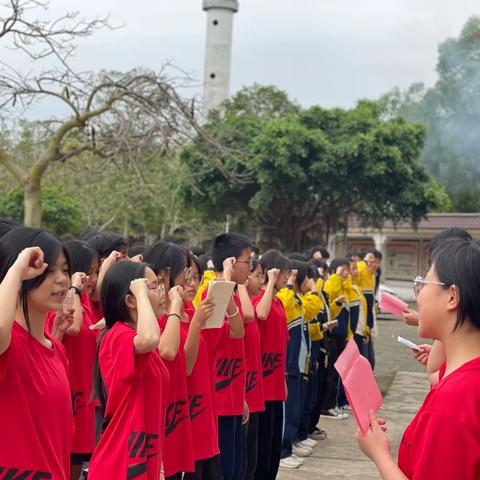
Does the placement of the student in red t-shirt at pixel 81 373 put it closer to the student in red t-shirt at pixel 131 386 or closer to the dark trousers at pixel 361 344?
the student in red t-shirt at pixel 131 386

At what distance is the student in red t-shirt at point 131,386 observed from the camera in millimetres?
2865

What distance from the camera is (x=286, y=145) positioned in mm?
19875

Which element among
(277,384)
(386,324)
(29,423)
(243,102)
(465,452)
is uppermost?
(243,102)

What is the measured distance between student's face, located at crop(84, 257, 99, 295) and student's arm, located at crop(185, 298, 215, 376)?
74cm

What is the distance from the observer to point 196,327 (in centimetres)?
352

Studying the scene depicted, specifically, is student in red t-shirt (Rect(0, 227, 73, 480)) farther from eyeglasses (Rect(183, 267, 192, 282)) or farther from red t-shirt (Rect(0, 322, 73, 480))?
eyeglasses (Rect(183, 267, 192, 282))

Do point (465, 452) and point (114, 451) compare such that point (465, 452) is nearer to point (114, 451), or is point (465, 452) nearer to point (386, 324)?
point (114, 451)

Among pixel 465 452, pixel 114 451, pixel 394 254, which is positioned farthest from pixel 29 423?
pixel 394 254

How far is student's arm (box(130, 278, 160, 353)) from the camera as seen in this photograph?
9.30ft

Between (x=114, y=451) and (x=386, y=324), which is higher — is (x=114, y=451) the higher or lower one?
the higher one

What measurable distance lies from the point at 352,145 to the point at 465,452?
60.7 feet

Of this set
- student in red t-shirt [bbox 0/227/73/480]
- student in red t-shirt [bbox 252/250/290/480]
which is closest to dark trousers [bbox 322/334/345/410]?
student in red t-shirt [bbox 252/250/290/480]

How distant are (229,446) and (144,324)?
1.70 m

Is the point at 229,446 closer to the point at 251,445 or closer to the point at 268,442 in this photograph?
the point at 251,445
